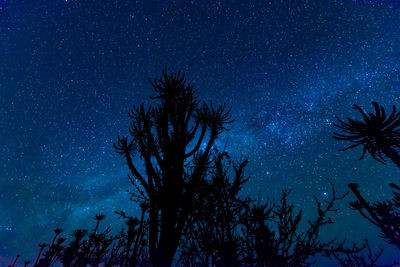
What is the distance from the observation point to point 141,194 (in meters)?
6.30

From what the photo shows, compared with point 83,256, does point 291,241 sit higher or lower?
lower

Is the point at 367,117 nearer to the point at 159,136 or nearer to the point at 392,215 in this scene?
the point at 392,215

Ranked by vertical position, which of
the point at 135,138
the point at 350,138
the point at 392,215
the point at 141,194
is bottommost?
the point at 141,194

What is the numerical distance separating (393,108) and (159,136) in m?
8.90

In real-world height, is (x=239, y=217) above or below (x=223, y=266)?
above

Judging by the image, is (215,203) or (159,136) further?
(159,136)

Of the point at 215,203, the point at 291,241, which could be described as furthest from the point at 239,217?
the point at 291,241

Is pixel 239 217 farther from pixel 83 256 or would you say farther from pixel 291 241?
pixel 83 256

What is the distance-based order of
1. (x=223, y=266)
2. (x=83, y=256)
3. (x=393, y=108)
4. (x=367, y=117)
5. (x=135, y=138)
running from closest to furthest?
1. (x=223, y=266)
2. (x=135, y=138)
3. (x=393, y=108)
4. (x=367, y=117)
5. (x=83, y=256)

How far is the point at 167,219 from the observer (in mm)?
5500

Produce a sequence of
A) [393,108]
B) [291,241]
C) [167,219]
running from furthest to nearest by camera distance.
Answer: [393,108] < [167,219] < [291,241]

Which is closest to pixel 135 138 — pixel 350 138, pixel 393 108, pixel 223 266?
pixel 223 266

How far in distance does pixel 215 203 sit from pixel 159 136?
277 centimetres

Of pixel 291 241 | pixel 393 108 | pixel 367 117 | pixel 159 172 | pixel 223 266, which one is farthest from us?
pixel 367 117
